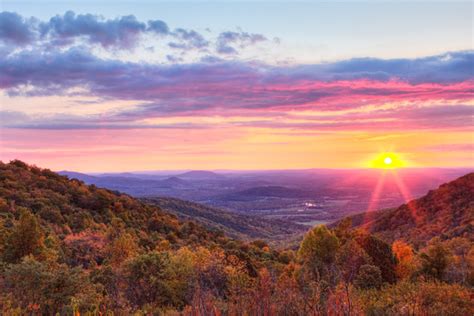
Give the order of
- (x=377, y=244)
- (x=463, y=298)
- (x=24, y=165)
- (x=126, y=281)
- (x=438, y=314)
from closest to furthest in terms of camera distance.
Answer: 1. (x=438, y=314)
2. (x=463, y=298)
3. (x=126, y=281)
4. (x=377, y=244)
5. (x=24, y=165)

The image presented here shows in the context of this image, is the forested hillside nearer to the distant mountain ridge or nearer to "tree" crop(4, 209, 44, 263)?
"tree" crop(4, 209, 44, 263)

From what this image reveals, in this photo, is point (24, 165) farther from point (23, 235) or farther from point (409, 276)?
point (409, 276)

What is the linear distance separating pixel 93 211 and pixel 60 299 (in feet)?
85.7

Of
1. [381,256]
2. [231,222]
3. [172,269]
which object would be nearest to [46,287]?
[172,269]

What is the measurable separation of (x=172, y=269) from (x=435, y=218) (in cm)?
4579

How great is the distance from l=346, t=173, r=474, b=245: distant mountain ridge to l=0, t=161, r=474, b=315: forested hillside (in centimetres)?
1267

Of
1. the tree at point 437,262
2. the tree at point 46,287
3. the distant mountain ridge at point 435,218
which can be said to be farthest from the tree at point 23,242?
the distant mountain ridge at point 435,218

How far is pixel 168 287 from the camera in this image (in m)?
14.9

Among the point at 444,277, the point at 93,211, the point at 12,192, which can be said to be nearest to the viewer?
the point at 444,277

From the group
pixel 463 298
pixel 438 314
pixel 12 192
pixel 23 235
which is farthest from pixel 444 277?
pixel 12 192

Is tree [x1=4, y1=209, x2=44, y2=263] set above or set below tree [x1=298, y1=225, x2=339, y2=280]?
above

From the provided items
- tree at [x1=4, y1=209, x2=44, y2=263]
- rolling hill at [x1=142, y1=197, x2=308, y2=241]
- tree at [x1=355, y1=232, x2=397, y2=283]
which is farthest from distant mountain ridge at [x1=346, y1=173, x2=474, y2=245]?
tree at [x1=4, y1=209, x2=44, y2=263]

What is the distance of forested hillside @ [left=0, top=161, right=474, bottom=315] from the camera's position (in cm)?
693

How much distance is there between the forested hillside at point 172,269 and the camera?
6926mm
